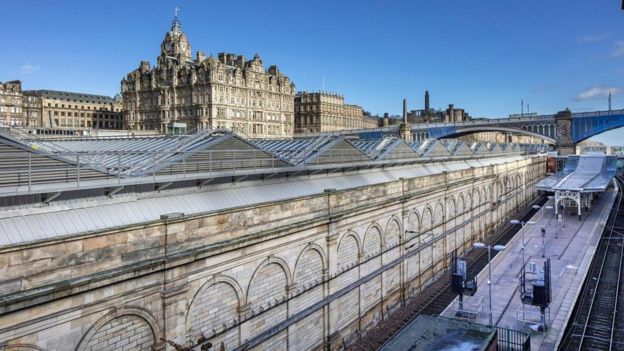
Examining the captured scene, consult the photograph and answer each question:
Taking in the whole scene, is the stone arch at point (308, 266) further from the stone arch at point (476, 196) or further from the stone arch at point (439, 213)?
the stone arch at point (476, 196)

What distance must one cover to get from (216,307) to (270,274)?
3.10 metres

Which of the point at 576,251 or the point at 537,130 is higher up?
the point at 537,130

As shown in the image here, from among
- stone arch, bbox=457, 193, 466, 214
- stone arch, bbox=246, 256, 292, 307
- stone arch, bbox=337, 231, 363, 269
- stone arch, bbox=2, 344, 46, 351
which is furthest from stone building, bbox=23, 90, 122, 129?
stone arch, bbox=2, 344, 46, 351

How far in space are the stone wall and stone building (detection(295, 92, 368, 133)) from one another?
107208 millimetres

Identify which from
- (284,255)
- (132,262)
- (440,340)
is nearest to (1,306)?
(132,262)

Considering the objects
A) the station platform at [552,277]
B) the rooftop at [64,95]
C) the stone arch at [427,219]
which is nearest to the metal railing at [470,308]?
the station platform at [552,277]

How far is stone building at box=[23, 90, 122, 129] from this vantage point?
425ft

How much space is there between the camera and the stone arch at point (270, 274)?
58.9 feet

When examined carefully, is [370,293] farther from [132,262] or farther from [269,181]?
[132,262]

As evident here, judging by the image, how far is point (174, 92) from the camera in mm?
103188

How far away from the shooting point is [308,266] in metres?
21.3

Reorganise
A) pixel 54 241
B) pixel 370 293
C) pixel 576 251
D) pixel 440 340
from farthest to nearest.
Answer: pixel 576 251 → pixel 370 293 → pixel 440 340 → pixel 54 241

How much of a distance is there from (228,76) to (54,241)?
303 ft

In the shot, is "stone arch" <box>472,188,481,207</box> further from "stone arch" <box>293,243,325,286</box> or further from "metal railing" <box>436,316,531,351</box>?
"stone arch" <box>293,243,325,286</box>
